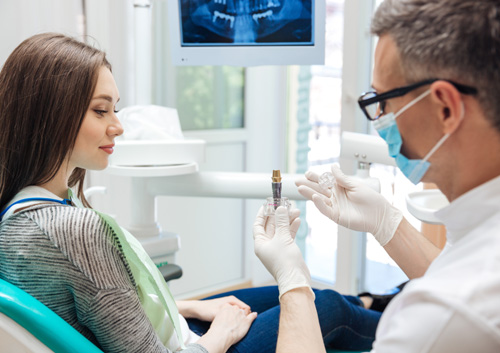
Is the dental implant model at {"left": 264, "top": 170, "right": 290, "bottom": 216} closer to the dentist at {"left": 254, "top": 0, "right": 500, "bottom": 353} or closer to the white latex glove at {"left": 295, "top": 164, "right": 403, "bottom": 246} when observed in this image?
the white latex glove at {"left": 295, "top": 164, "right": 403, "bottom": 246}

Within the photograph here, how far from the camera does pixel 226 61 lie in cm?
187

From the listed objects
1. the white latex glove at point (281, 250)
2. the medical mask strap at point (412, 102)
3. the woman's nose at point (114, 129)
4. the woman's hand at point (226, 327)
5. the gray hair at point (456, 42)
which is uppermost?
the gray hair at point (456, 42)

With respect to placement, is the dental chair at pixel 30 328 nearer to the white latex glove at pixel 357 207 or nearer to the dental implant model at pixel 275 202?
the dental implant model at pixel 275 202

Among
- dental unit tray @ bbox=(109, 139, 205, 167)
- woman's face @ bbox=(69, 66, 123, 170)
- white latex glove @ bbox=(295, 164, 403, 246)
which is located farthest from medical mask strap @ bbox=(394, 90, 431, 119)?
dental unit tray @ bbox=(109, 139, 205, 167)

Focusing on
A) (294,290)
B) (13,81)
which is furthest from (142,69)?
(294,290)

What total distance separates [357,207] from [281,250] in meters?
0.30

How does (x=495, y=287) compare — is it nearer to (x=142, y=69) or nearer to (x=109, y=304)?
(x=109, y=304)

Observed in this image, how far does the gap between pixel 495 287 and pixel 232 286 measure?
2.77m

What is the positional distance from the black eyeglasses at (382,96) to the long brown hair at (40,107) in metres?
0.59

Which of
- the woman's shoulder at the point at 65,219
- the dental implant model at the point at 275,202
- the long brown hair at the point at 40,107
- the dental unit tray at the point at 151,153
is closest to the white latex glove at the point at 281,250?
the dental implant model at the point at 275,202

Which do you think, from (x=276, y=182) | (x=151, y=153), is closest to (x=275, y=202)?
(x=276, y=182)

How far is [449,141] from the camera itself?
843mm

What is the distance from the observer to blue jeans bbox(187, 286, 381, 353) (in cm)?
139

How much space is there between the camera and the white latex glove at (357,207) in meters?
1.38
